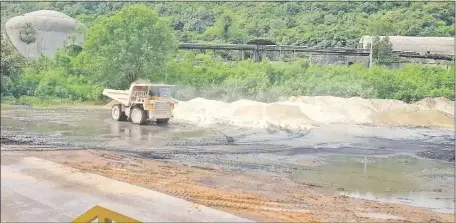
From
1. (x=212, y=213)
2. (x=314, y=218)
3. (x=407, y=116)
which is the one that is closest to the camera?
(x=212, y=213)

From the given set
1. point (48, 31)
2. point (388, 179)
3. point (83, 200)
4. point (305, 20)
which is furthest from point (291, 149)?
point (83, 200)

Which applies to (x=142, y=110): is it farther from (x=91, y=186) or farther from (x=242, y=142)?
(x=91, y=186)

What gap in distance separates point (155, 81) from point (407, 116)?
5217 mm

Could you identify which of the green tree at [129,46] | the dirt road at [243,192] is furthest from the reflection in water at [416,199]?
the green tree at [129,46]

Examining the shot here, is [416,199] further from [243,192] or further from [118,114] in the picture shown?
[118,114]

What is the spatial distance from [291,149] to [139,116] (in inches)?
85.4

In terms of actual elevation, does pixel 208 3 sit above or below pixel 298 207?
above

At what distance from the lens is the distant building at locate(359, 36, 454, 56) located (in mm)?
8383

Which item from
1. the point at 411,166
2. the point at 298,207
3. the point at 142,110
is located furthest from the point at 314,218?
the point at 142,110

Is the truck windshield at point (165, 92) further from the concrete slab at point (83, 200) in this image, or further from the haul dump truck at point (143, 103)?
the concrete slab at point (83, 200)

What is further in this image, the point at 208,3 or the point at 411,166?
the point at 208,3

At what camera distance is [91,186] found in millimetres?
4266

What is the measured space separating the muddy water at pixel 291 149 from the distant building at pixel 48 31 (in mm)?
698

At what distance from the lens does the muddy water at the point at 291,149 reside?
550cm
